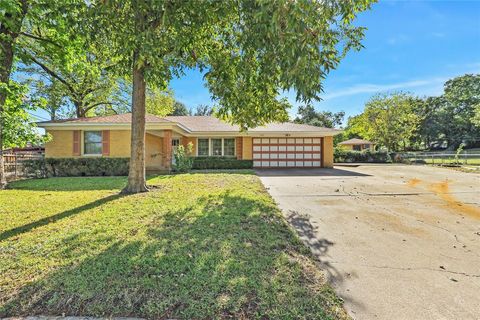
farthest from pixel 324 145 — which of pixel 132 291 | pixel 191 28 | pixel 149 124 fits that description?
pixel 132 291

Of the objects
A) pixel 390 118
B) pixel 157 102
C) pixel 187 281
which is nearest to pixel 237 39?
pixel 187 281

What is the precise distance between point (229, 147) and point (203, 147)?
78.3 inches

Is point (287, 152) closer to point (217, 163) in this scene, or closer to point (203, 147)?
point (217, 163)

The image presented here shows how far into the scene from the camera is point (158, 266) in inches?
117

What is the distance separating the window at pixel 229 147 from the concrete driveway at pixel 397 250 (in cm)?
1157

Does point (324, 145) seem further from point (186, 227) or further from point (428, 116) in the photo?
point (428, 116)

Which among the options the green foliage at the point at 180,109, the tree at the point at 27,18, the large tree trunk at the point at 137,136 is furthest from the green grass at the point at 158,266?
the green foliage at the point at 180,109

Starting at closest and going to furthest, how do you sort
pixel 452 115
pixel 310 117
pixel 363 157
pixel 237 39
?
pixel 237 39
pixel 363 157
pixel 452 115
pixel 310 117

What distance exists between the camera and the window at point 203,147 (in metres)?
18.7

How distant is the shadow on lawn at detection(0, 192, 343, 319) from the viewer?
89.4 inches

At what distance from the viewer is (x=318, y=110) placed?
52.4 meters

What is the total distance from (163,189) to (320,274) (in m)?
6.41

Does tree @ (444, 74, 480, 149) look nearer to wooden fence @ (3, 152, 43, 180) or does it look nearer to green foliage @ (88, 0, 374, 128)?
Answer: green foliage @ (88, 0, 374, 128)

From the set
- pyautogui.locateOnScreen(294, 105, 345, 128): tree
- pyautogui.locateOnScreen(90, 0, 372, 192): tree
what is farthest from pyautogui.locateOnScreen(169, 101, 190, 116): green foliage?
pyautogui.locateOnScreen(90, 0, 372, 192): tree
